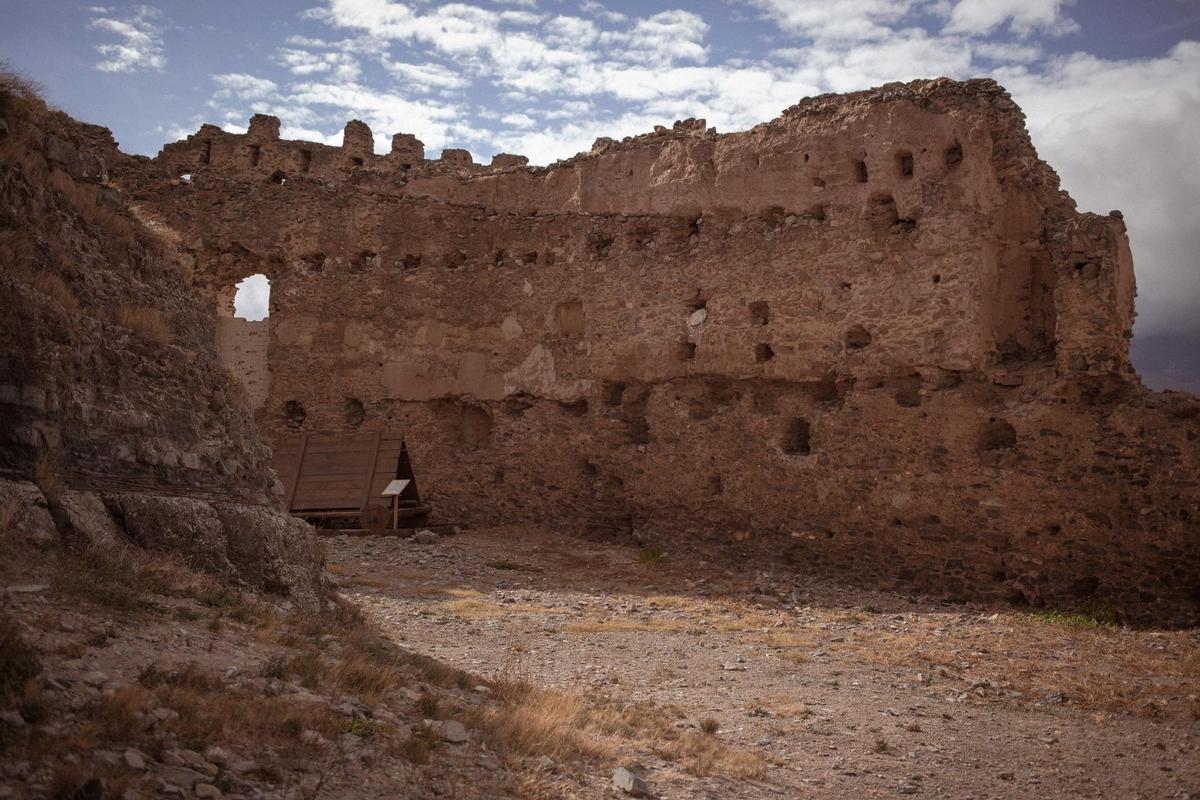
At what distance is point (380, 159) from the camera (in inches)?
765

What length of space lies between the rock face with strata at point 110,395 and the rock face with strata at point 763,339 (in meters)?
7.12

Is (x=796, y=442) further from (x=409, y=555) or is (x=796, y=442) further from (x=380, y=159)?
(x=380, y=159)

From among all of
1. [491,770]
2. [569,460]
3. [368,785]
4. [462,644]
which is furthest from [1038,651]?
[569,460]

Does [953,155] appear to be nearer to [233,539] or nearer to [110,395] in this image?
[233,539]

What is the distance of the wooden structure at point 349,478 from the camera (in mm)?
15125

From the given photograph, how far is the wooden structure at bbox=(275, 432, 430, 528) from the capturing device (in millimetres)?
15125

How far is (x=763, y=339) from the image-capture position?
45.2 feet

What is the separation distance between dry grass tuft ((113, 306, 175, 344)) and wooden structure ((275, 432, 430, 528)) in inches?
282

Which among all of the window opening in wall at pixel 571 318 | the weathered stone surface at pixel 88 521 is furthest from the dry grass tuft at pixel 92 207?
the window opening in wall at pixel 571 318

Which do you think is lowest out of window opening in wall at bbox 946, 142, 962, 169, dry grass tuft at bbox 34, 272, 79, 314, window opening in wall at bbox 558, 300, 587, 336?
dry grass tuft at bbox 34, 272, 79, 314

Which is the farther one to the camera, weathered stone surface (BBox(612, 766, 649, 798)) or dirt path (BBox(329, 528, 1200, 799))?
dirt path (BBox(329, 528, 1200, 799))

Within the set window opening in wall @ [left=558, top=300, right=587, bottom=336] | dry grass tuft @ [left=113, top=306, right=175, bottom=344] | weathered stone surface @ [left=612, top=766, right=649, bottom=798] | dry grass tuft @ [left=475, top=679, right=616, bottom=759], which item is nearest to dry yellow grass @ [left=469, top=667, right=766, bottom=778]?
dry grass tuft @ [left=475, top=679, right=616, bottom=759]

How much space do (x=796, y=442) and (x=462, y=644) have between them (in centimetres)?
651

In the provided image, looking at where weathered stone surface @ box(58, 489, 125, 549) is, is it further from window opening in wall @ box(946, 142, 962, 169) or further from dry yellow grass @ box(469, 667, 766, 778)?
window opening in wall @ box(946, 142, 962, 169)
